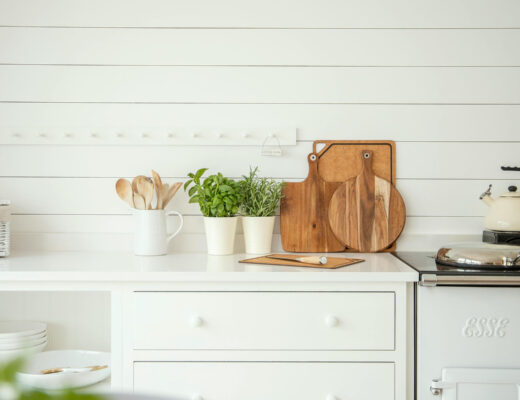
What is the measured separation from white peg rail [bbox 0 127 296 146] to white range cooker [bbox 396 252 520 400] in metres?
0.75

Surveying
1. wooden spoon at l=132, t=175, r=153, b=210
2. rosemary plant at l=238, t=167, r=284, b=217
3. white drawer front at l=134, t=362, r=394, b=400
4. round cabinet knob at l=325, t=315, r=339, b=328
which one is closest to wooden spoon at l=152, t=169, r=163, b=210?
wooden spoon at l=132, t=175, r=153, b=210

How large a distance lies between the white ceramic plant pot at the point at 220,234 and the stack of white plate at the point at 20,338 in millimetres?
631

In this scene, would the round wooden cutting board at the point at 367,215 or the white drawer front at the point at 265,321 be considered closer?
the white drawer front at the point at 265,321

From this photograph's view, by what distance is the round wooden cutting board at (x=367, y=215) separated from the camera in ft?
6.17

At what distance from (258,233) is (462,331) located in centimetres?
71

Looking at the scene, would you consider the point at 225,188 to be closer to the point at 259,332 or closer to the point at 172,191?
the point at 172,191

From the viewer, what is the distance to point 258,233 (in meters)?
1.80

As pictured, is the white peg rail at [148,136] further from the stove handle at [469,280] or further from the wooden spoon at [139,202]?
the stove handle at [469,280]

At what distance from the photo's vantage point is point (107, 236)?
1.92 metres

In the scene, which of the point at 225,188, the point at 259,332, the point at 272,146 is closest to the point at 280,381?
the point at 259,332

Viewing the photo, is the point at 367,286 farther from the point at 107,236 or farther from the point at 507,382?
the point at 107,236

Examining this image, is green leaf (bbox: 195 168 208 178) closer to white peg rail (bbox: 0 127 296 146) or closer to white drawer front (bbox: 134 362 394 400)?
white peg rail (bbox: 0 127 296 146)

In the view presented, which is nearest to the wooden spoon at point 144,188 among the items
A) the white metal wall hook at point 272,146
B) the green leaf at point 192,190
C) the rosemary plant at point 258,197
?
the green leaf at point 192,190

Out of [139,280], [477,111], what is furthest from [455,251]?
[139,280]
